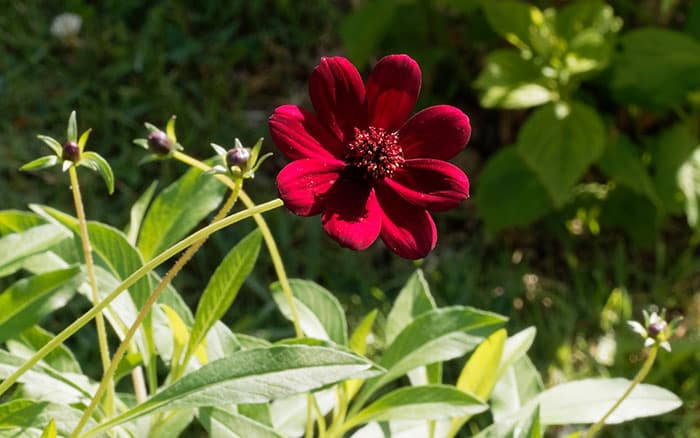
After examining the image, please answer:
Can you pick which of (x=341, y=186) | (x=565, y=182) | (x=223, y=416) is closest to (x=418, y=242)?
(x=341, y=186)

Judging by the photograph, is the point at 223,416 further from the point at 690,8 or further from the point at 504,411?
the point at 690,8

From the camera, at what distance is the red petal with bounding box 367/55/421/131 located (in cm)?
104

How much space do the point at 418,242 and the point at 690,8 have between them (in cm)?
155

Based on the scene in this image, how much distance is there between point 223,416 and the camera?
1154 mm

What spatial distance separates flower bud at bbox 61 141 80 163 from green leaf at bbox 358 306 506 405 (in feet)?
1.75

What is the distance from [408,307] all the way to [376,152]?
1.54 feet

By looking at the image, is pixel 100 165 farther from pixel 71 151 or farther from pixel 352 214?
pixel 352 214

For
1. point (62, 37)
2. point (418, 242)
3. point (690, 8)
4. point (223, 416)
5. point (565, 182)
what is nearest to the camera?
point (418, 242)

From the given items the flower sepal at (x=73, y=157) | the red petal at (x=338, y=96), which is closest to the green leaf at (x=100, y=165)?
the flower sepal at (x=73, y=157)

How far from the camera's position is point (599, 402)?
1312mm

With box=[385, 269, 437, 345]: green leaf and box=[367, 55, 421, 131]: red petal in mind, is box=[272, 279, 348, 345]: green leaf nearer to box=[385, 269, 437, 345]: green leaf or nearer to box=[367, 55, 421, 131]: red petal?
box=[385, 269, 437, 345]: green leaf

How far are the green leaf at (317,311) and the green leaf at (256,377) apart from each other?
336 mm

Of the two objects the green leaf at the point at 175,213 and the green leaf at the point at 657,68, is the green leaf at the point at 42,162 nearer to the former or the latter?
the green leaf at the point at 175,213

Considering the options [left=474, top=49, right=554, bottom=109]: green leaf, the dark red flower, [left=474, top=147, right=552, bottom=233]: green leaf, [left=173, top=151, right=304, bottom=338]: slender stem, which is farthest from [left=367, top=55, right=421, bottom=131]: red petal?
[left=474, top=147, right=552, bottom=233]: green leaf
